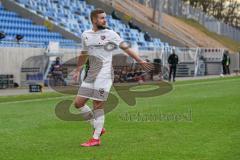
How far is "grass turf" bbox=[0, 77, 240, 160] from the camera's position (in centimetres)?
884

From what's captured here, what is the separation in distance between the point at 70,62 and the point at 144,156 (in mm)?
23938

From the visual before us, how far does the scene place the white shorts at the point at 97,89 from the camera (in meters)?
9.90

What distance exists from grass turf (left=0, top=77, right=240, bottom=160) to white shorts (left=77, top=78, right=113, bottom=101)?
2.55 ft

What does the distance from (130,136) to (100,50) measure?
1.78 metres

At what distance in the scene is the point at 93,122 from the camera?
1013 cm

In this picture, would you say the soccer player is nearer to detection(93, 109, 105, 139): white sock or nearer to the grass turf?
detection(93, 109, 105, 139): white sock

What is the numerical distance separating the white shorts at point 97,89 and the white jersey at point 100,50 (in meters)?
0.07

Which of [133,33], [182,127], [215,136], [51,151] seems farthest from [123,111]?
[133,33]

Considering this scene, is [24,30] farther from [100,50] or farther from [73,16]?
[100,50]

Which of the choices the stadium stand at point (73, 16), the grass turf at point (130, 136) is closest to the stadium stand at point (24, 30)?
the stadium stand at point (73, 16)

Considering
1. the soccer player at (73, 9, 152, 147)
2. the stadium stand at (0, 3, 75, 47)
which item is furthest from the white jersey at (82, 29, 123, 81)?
the stadium stand at (0, 3, 75, 47)

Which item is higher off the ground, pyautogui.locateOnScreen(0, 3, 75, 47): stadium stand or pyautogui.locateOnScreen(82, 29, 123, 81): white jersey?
pyautogui.locateOnScreen(82, 29, 123, 81): white jersey

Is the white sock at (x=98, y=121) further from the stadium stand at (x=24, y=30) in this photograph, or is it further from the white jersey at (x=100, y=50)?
the stadium stand at (x=24, y=30)

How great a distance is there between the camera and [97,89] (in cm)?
991
